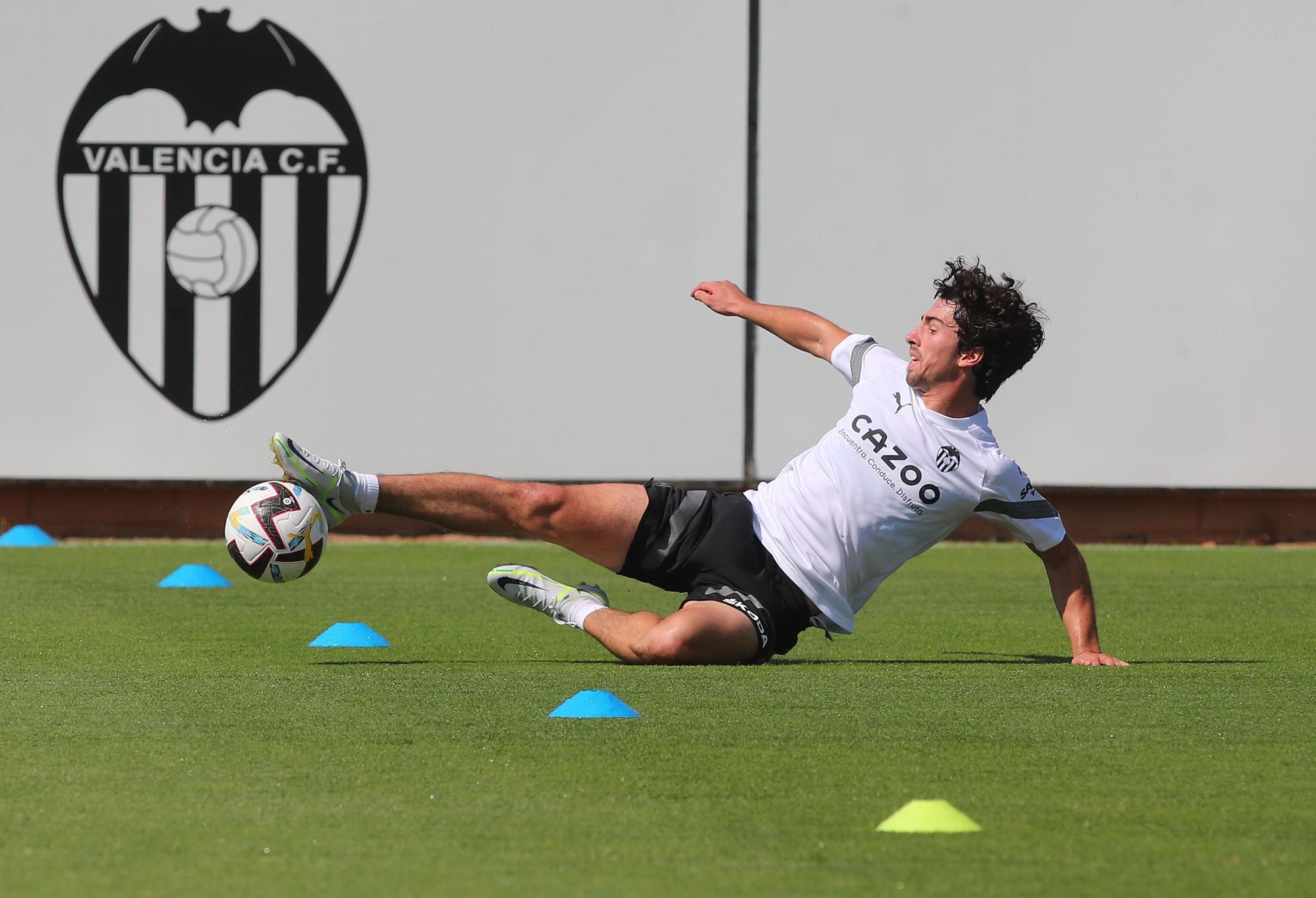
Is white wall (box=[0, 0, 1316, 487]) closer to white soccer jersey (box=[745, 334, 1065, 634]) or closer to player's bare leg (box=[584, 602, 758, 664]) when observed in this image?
white soccer jersey (box=[745, 334, 1065, 634])

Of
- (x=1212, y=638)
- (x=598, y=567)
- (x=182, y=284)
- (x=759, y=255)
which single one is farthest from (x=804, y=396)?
(x=1212, y=638)

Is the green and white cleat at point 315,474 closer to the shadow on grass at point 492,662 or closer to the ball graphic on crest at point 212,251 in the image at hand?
the shadow on grass at point 492,662

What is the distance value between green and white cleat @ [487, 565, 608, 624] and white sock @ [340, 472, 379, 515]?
51 centimetres

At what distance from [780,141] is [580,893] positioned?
992 centimetres

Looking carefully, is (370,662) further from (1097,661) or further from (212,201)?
(212,201)

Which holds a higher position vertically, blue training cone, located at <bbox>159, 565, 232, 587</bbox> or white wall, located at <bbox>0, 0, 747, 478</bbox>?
white wall, located at <bbox>0, 0, 747, 478</bbox>

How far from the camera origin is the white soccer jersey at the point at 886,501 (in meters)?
5.95

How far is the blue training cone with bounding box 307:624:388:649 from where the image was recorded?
660 centimetres

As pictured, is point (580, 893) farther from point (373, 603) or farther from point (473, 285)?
point (473, 285)

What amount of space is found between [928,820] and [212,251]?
985 centimetres

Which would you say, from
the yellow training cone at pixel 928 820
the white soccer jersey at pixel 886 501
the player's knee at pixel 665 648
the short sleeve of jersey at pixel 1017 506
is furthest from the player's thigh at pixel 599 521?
the yellow training cone at pixel 928 820

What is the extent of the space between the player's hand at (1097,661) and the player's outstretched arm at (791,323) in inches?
53.4

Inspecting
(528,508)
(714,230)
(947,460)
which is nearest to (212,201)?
(714,230)

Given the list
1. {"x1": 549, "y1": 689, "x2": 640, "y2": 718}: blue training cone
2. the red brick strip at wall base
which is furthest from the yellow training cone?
the red brick strip at wall base
